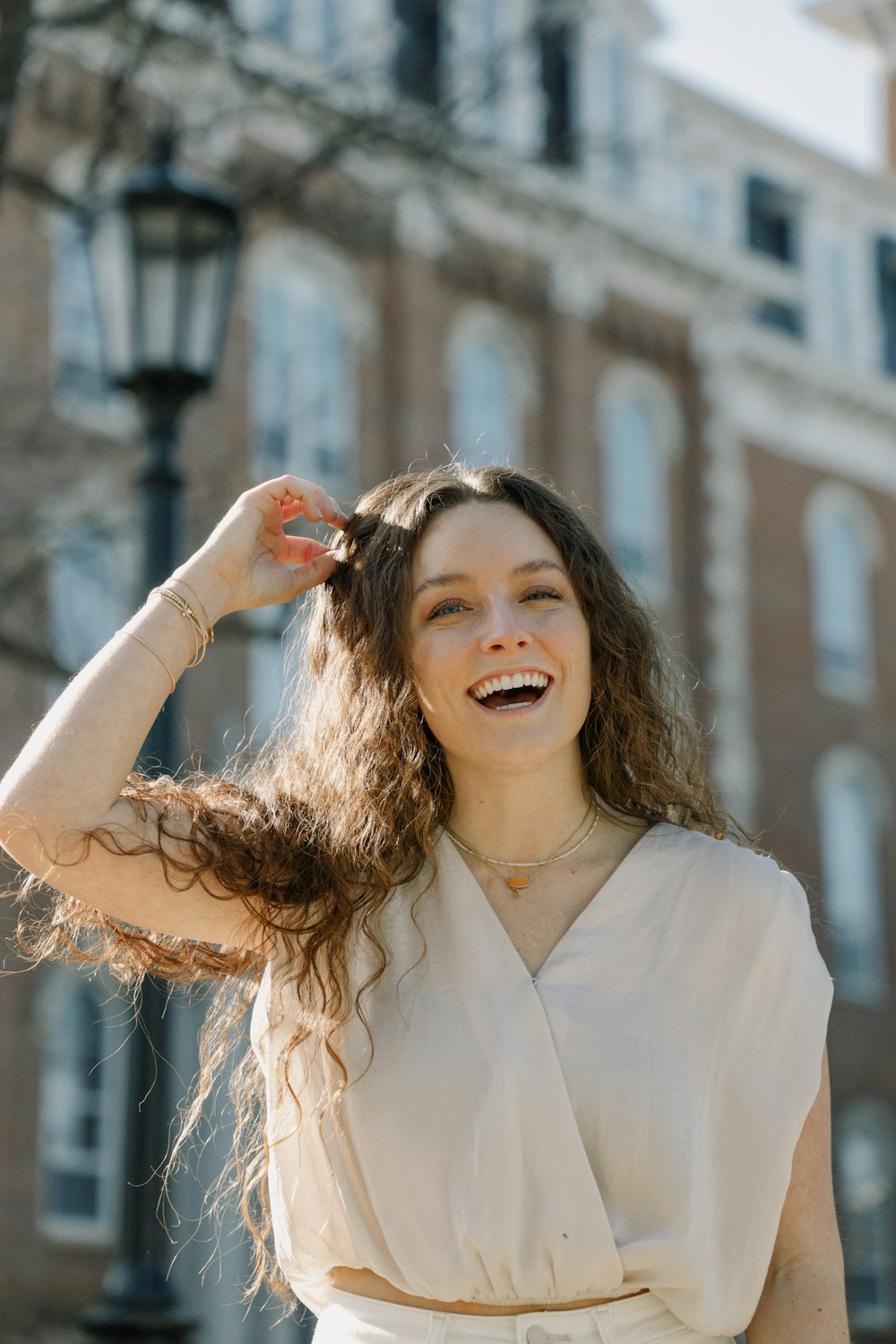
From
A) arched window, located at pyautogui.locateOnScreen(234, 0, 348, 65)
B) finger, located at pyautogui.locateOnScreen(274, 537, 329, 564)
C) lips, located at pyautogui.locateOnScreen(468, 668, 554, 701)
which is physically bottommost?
lips, located at pyautogui.locateOnScreen(468, 668, 554, 701)

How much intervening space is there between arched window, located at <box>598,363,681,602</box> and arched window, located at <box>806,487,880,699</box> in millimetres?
2884

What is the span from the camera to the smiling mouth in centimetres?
281

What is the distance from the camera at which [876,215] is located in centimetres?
2631

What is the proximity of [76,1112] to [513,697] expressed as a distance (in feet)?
40.8

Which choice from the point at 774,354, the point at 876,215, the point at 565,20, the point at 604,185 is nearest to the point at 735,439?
the point at 774,354

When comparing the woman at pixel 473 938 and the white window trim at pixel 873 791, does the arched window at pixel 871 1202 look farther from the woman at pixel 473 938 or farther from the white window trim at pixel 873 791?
the woman at pixel 473 938

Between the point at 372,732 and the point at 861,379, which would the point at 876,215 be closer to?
the point at 861,379

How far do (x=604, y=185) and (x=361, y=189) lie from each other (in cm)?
1050

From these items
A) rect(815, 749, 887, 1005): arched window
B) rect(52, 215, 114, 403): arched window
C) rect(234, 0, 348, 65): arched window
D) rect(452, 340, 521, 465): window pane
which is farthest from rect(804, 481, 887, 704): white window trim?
rect(52, 215, 114, 403): arched window

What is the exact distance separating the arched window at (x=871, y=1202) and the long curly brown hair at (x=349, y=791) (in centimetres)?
1807

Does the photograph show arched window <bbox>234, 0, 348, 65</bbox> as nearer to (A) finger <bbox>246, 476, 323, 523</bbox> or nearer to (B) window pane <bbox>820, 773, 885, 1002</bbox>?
(B) window pane <bbox>820, 773, 885, 1002</bbox>

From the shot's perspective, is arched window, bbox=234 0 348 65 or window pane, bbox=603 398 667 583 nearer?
arched window, bbox=234 0 348 65

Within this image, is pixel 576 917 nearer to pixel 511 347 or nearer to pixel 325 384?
pixel 325 384

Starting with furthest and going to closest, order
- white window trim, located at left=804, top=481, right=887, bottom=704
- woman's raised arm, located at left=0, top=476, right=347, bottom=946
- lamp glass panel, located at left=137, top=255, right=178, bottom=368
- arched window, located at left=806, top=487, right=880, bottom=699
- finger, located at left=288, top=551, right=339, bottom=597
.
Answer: arched window, located at left=806, top=487, right=880, bottom=699, white window trim, located at left=804, top=481, right=887, bottom=704, lamp glass panel, located at left=137, top=255, right=178, bottom=368, finger, located at left=288, top=551, right=339, bottom=597, woman's raised arm, located at left=0, top=476, right=347, bottom=946
